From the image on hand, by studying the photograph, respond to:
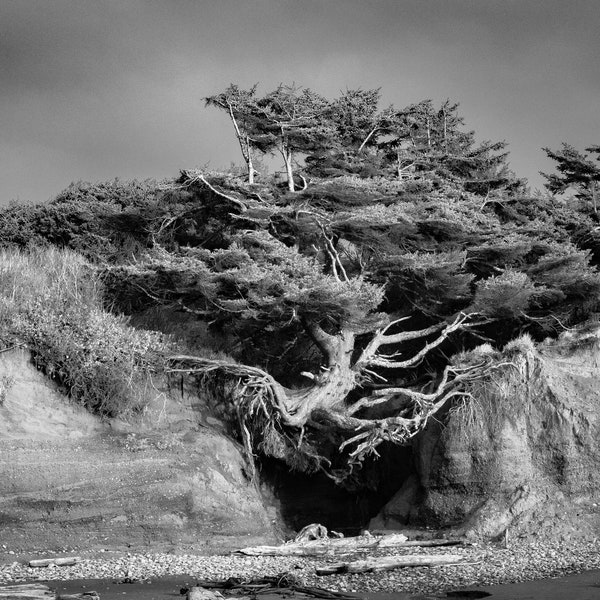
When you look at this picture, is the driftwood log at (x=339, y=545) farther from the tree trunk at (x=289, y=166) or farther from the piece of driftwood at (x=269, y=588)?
the tree trunk at (x=289, y=166)

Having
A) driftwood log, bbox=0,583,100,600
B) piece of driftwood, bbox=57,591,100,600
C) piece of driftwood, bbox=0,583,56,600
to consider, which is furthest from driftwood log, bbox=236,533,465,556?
piece of driftwood, bbox=0,583,56,600

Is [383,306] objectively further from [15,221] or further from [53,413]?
[15,221]

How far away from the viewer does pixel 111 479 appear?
1864 centimetres

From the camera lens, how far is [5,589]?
12984 millimetres

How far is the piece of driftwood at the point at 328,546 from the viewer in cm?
1783

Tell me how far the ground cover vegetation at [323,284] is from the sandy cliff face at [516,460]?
2.67ft

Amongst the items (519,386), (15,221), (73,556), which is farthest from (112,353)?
(15,221)

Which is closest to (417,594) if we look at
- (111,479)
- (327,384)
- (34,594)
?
(34,594)

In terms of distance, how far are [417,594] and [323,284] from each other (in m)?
7.85

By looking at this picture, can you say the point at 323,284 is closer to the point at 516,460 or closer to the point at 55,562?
the point at 516,460

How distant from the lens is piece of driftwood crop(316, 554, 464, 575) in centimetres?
1588

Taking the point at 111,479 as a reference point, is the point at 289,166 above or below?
above

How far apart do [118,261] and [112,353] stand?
528 cm

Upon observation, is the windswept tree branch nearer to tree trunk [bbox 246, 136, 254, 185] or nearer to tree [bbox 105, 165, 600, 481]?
tree [bbox 105, 165, 600, 481]
